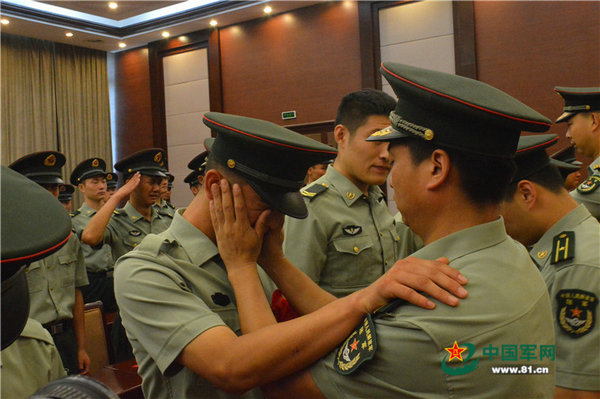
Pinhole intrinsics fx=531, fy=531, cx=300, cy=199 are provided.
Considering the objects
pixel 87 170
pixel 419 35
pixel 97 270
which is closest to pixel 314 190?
pixel 97 270

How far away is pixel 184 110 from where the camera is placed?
973 centimetres

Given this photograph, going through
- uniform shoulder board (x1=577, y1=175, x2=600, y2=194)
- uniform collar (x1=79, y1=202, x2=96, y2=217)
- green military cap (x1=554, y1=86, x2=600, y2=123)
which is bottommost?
uniform collar (x1=79, y1=202, x2=96, y2=217)

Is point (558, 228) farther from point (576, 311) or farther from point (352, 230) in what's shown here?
point (352, 230)

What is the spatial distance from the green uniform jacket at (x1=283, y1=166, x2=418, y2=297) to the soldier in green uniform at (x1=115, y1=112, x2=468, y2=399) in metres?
0.74

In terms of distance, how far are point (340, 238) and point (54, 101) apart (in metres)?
9.06

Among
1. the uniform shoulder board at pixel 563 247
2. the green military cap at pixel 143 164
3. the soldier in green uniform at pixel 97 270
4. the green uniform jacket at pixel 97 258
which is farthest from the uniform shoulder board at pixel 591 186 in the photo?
the green uniform jacket at pixel 97 258

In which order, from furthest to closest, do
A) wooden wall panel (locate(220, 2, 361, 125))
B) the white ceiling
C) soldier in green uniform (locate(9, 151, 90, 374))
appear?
the white ceiling, wooden wall panel (locate(220, 2, 361, 125)), soldier in green uniform (locate(9, 151, 90, 374))

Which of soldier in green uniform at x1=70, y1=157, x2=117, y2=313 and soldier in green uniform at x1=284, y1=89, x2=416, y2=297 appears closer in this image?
soldier in green uniform at x1=284, y1=89, x2=416, y2=297

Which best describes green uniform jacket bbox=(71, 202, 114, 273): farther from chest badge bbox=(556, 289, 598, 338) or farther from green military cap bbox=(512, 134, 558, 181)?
chest badge bbox=(556, 289, 598, 338)

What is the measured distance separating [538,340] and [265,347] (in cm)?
55

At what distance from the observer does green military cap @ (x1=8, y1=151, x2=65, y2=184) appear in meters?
4.00

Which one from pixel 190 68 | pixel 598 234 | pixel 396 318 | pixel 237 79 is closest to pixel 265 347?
pixel 396 318

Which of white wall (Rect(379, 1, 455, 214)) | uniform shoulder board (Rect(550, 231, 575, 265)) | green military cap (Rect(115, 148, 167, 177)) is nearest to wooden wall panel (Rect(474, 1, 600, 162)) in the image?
white wall (Rect(379, 1, 455, 214))

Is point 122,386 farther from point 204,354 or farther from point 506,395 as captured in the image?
point 506,395
